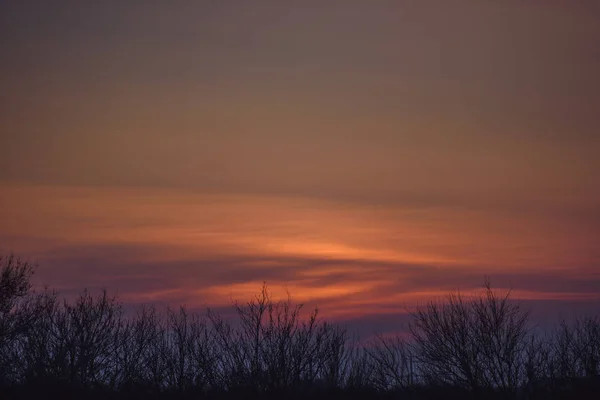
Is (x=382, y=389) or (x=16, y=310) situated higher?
(x=16, y=310)

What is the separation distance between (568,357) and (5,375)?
97.6ft

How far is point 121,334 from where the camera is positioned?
145 feet

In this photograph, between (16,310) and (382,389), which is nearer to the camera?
(382,389)

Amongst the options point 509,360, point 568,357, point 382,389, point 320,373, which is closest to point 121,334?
point 320,373

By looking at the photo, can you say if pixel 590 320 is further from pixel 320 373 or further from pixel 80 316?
pixel 80 316

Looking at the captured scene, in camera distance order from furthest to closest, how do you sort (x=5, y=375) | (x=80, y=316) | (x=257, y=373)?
1. (x=80, y=316)
2. (x=257, y=373)
3. (x=5, y=375)

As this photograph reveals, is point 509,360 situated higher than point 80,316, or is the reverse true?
point 80,316

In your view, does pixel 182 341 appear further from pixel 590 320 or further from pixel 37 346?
pixel 590 320

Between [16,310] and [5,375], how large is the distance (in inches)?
286

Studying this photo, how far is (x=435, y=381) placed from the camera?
42094 mm

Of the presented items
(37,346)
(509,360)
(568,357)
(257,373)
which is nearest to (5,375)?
(37,346)

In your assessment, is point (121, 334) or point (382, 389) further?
point (121, 334)

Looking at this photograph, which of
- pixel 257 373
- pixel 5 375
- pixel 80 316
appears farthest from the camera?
pixel 80 316

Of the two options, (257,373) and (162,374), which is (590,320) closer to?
(257,373)
